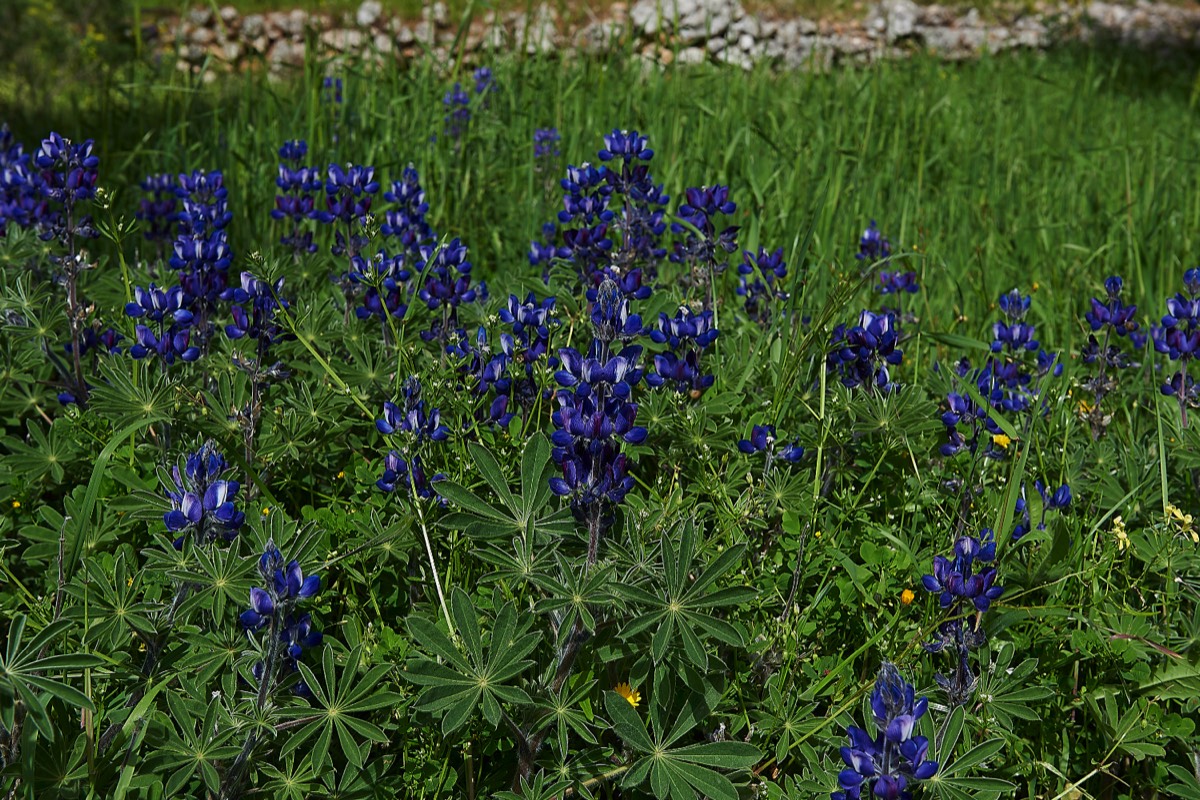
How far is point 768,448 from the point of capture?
2.17 m

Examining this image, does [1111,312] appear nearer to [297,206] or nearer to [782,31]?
[297,206]

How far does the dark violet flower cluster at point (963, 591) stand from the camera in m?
1.82

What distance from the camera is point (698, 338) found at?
230cm

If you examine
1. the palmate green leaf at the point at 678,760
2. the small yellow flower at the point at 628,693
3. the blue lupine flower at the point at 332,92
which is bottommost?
the small yellow flower at the point at 628,693

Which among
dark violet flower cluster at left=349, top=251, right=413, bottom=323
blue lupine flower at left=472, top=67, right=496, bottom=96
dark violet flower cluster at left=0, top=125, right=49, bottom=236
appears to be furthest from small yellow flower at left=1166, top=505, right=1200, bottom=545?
blue lupine flower at left=472, top=67, right=496, bottom=96

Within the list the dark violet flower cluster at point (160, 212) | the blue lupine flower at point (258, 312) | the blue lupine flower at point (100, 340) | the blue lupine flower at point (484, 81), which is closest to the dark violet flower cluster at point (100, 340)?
the blue lupine flower at point (100, 340)

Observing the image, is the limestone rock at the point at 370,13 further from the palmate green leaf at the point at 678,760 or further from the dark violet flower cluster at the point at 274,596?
the palmate green leaf at the point at 678,760

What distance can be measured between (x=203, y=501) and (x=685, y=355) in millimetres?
1121

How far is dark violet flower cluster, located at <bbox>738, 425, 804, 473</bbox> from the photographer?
7.10ft

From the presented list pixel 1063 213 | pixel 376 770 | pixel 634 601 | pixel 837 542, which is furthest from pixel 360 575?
pixel 1063 213

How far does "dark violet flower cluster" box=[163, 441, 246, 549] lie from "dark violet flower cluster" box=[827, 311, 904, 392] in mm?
1366

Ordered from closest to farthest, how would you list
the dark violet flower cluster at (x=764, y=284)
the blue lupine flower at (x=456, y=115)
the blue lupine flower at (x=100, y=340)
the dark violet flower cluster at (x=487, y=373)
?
the dark violet flower cluster at (x=487, y=373)
the blue lupine flower at (x=100, y=340)
the dark violet flower cluster at (x=764, y=284)
the blue lupine flower at (x=456, y=115)

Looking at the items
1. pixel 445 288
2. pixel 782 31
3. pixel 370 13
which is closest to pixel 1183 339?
pixel 445 288

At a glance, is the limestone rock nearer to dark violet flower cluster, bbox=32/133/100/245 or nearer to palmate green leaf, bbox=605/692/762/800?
dark violet flower cluster, bbox=32/133/100/245
